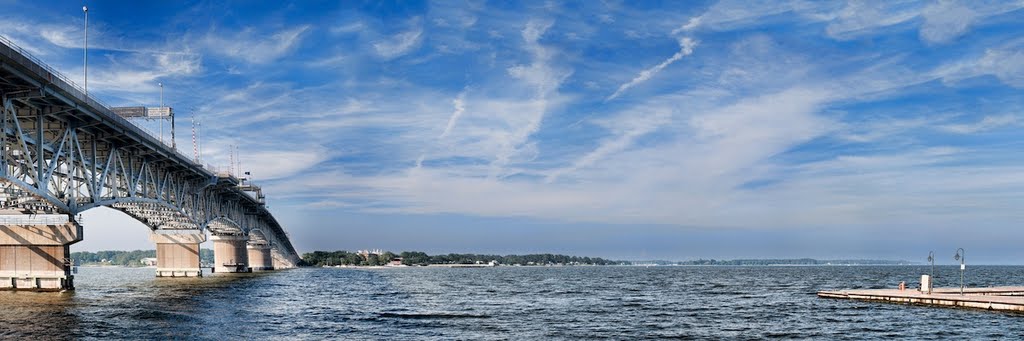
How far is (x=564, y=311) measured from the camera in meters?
54.3

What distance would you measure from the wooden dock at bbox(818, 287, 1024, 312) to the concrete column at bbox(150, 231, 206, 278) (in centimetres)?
9761

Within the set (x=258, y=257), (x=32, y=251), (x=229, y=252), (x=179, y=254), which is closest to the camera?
(x=32, y=251)

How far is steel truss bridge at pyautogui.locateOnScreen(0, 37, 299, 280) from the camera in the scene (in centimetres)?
5081

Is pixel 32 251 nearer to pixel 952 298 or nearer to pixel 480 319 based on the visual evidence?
pixel 480 319

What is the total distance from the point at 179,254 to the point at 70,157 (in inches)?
2779

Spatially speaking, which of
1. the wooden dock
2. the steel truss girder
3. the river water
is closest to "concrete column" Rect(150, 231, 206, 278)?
the steel truss girder

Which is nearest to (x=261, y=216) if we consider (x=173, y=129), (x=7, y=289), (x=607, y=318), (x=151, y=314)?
(x=173, y=129)

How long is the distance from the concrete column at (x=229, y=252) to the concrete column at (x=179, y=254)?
3156 centimetres

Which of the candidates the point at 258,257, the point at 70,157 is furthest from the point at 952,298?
the point at 258,257

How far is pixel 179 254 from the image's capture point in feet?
420

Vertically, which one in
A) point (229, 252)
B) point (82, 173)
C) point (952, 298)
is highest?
point (82, 173)

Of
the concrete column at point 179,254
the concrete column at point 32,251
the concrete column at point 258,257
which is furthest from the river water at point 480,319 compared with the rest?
the concrete column at point 258,257

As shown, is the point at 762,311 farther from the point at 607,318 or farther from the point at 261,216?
the point at 261,216

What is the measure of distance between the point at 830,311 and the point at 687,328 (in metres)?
16.1
